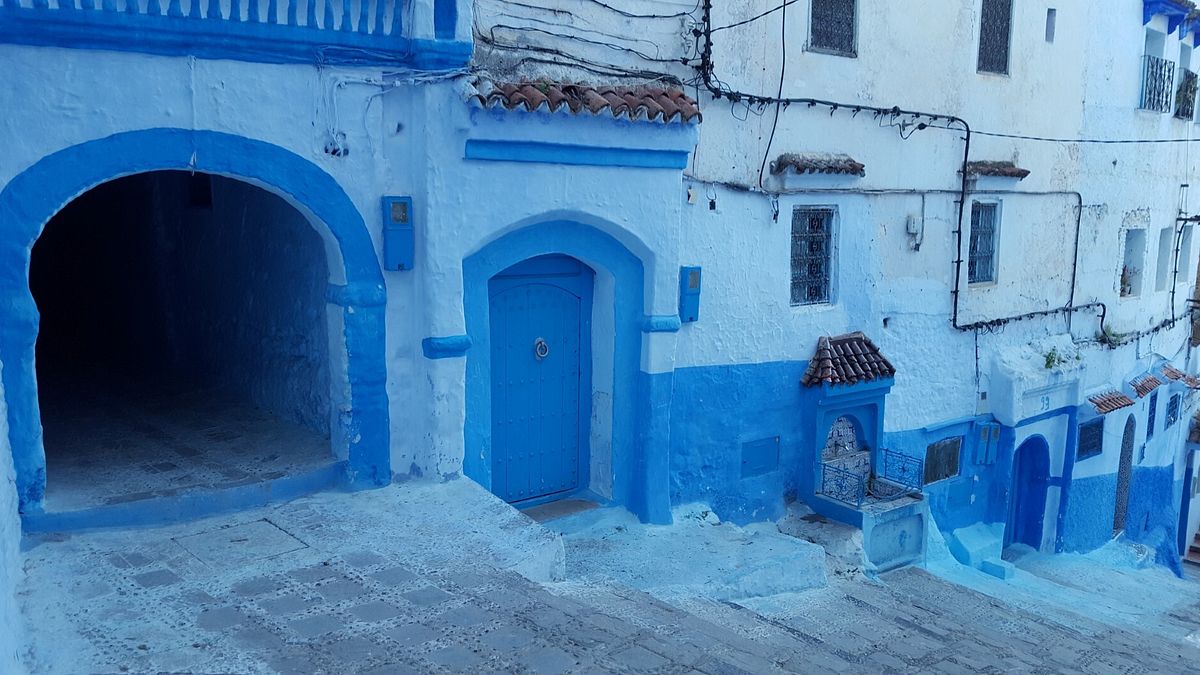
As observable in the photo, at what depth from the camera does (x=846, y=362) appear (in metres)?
10.2

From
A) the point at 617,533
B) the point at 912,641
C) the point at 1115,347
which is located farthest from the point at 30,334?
the point at 1115,347

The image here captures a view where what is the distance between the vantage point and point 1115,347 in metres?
14.9

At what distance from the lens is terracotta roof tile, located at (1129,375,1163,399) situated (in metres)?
15.5

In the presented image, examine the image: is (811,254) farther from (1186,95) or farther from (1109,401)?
(1186,95)

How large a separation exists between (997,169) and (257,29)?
367 inches

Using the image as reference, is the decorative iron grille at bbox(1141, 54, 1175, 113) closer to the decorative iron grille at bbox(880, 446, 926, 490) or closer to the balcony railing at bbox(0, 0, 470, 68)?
the decorative iron grille at bbox(880, 446, 926, 490)

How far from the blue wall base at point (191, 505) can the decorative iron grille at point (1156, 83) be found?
1394 cm

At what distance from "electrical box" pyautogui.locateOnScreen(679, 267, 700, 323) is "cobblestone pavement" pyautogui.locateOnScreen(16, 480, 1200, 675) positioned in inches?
112

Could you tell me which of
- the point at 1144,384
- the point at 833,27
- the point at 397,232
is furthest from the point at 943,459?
the point at 397,232

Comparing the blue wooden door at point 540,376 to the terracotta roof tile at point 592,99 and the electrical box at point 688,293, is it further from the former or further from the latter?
the terracotta roof tile at point 592,99

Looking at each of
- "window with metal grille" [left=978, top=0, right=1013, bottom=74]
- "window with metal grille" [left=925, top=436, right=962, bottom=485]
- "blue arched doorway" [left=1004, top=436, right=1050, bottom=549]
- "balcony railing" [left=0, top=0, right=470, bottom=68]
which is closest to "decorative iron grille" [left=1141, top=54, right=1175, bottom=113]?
"window with metal grille" [left=978, top=0, right=1013, bottom=74]

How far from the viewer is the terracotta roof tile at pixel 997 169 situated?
11.7 meters

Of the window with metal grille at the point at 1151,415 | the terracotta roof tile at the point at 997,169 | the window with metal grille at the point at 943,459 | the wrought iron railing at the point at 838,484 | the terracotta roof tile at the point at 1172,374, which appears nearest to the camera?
the wrought iron railing at the point at 838,484

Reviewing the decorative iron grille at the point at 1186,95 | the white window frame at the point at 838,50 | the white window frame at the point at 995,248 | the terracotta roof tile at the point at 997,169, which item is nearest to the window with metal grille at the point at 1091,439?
the white window frame at the point at 995,248
